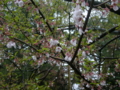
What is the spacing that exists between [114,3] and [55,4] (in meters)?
3.78

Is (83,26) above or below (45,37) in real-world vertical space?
above

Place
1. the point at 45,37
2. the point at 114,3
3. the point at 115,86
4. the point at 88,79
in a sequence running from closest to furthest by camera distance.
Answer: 1. the point at 114,3
2. the point at 45,37
3. the point at 88,79
4. the point at 115,86

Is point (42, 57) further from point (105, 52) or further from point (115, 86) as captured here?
point (105, 52)

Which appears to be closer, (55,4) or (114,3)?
(114,3)

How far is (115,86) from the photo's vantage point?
6676 mm

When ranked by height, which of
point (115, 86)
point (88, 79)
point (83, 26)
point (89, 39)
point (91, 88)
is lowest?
point (115, 86)

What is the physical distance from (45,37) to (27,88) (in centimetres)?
218

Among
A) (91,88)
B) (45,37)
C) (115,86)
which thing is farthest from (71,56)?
(115,86)

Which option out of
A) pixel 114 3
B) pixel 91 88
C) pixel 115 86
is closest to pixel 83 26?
pixel 114 3

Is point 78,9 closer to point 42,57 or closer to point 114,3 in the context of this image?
point 114,3

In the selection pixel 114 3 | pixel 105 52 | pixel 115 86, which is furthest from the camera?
pixel 105 52

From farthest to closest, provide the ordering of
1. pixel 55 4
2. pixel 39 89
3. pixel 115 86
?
pixel 115 86 → pixel 55 4 → pixel 39 89

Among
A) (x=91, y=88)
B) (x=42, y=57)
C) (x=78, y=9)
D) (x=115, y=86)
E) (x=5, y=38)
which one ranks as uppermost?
(x=78, y=9)

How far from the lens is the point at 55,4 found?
5172 mm
